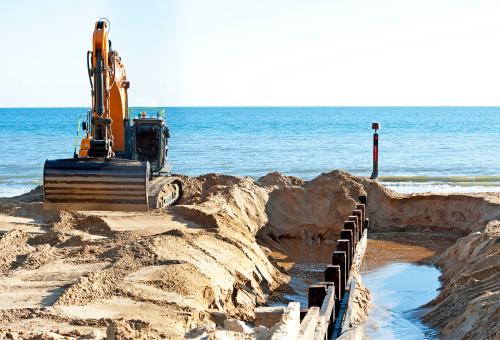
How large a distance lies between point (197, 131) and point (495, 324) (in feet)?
214

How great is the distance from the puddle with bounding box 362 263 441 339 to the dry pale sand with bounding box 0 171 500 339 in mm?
275

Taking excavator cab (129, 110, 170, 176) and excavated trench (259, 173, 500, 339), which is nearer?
excavated trench (259, 173, 500, 339)

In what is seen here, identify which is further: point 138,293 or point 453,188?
point 453,188

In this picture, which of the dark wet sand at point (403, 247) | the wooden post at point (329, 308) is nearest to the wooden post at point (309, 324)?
the wooden post at point (329, 308)

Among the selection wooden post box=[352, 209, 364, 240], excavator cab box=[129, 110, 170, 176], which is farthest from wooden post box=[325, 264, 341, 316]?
excavator cab box=[129, 110, 170, 176]

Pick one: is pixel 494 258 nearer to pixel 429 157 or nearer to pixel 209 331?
pixel 209 331

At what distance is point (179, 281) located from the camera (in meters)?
10.1

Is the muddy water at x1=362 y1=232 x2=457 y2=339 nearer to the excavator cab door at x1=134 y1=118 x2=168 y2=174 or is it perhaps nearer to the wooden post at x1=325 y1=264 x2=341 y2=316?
the wooden post at x1=325 y1=264 x2=341 y2=316

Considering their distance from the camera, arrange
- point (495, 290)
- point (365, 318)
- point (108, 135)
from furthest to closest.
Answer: point (108, 135) → point (365, 318) → point (495, 290)

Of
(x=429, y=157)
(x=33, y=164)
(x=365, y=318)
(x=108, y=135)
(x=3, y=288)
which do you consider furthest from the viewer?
Answer: (x=429, y=157)

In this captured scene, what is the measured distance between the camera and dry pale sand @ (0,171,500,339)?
8.94 meters

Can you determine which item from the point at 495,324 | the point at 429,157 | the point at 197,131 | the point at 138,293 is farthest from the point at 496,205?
the point at 197,131

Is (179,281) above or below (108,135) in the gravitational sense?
below

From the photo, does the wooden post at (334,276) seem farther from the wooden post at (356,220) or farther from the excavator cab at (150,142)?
the excavator cab at (150,142)
